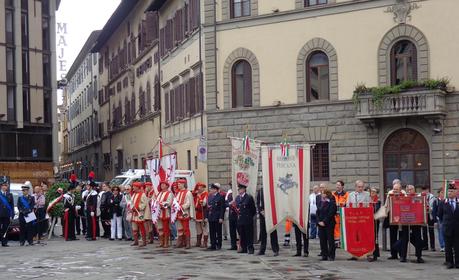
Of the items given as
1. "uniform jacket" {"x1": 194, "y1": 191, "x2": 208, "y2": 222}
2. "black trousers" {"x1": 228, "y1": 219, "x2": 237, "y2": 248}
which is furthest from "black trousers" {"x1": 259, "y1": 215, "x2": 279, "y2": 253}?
"uniform jacket" {"x1": 194, "y1": 191, "x2": 208, "y2": 222}

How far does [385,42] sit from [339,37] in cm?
206

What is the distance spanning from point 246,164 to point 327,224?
3.46 metres

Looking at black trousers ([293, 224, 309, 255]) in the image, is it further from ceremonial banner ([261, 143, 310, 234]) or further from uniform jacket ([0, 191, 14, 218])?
uniform jacket ([0, 191, 14, 218])

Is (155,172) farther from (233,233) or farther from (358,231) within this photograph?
(358,231)

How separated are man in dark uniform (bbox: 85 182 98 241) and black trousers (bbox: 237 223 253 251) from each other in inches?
304

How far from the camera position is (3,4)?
58938 millimetres

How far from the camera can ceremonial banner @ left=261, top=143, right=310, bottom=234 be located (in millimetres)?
20984

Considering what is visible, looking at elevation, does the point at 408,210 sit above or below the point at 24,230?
above

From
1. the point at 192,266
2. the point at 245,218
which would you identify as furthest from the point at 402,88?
the point at 192,266

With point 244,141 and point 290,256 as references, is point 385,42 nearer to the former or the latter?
point 244,141

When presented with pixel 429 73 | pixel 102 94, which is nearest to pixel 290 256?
pixel 429 73

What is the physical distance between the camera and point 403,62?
34.8 m

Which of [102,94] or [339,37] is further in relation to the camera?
[102,94]

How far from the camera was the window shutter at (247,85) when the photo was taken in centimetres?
3841
